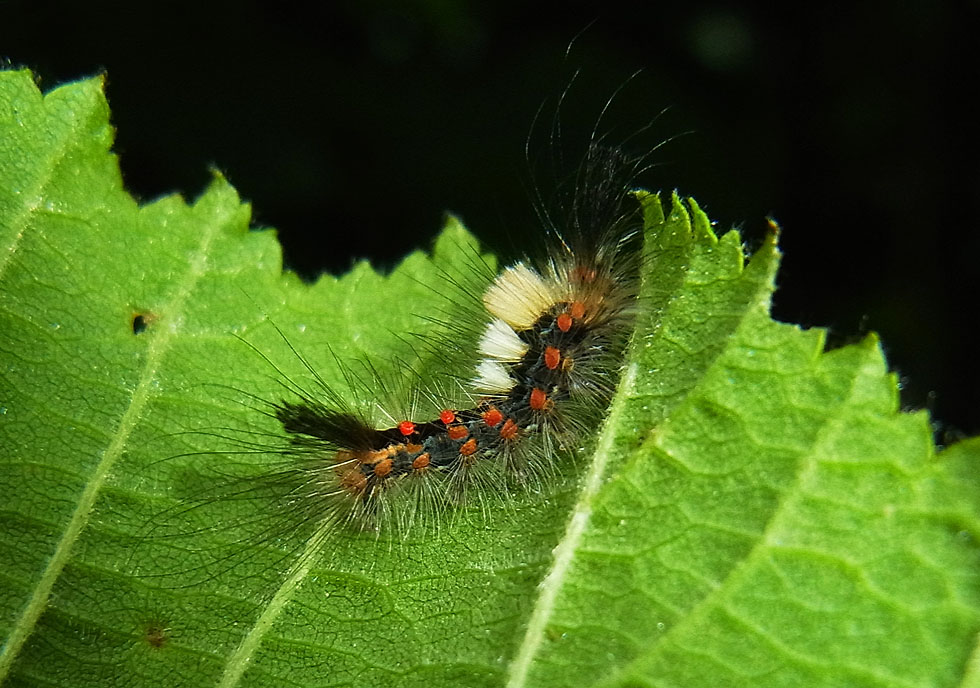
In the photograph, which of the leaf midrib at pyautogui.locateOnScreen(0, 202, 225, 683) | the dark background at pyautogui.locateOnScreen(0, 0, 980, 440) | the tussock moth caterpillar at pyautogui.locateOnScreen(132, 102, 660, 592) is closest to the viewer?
the leaf midrib at pyautogui.locateOnScreen(0, 202, 225, 683)

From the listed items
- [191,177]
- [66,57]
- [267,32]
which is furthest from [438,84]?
[66,57]

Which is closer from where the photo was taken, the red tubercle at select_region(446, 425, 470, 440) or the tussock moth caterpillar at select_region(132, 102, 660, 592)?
the tussock moth caterpillar at select_region(132, 102, 660, 592)

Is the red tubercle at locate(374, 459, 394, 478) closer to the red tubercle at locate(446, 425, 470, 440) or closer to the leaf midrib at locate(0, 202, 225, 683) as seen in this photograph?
the red tubercle at locate(446, 425, 470, 440)

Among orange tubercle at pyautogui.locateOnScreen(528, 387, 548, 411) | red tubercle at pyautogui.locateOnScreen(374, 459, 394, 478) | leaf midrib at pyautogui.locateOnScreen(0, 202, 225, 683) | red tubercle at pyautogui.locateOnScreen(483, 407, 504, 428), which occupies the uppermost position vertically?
orange tubercle at pyautogui.locateOnScreen(528, 387, 548, 411)

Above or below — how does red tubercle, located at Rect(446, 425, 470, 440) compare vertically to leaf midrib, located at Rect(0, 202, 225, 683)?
above

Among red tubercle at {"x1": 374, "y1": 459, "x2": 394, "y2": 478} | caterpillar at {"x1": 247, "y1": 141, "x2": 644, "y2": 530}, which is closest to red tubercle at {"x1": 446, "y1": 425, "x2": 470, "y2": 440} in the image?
caterpillar at {"x1": 247, "y1": 141, "x2": 644, "y2": 530}

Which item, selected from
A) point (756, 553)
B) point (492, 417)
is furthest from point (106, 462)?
point (756, 553)
